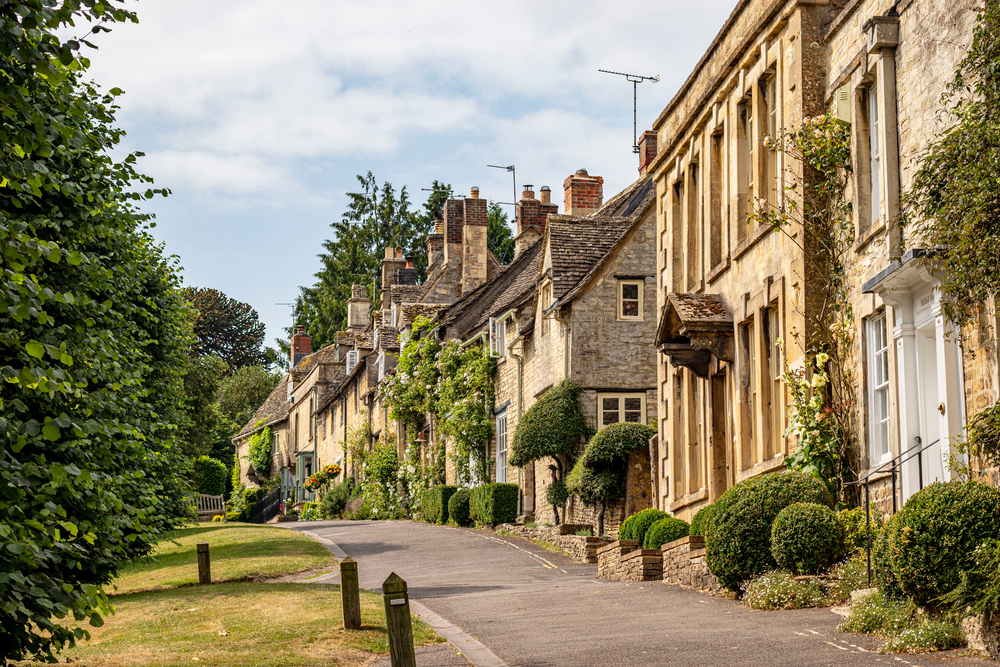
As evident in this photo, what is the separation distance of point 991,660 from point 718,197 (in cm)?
1188

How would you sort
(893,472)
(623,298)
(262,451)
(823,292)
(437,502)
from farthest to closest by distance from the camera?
(262,451) < (437,502) < (623,298) < (823,292) < (893,472)

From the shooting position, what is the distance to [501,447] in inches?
1324

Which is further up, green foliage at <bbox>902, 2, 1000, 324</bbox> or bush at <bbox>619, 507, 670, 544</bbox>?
green foliage at <bbox>902, 2, 1000, 324</bbox>

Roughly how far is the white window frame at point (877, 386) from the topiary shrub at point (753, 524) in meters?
0.83

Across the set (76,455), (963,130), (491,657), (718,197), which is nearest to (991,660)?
(491,657)

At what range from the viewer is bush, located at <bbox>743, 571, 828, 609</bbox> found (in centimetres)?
1262

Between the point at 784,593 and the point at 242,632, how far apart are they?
6085 millimetres

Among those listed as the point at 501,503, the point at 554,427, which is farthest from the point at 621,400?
the point at 501,503

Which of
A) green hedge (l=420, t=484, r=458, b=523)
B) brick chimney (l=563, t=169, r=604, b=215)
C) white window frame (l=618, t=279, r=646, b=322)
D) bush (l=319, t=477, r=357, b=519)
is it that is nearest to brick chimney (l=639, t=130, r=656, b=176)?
brick chimney (l=563, t=169, r=604, b=215)

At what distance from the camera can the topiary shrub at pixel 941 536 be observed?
9602mm

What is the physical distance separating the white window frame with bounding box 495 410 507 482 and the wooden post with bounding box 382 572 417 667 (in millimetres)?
23649

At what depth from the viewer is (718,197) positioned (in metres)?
19.8

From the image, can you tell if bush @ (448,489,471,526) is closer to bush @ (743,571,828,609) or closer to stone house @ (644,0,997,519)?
stone house @ (644,0,997,519)

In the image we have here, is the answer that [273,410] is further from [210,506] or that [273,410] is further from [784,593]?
[784,593]
